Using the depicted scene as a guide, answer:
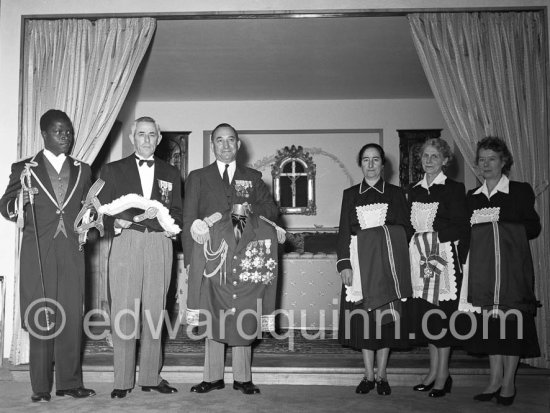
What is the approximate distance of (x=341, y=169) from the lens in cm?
903

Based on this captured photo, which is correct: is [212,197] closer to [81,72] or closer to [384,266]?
[384,266]

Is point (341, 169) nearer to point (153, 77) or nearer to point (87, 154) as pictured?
point (153, 77)

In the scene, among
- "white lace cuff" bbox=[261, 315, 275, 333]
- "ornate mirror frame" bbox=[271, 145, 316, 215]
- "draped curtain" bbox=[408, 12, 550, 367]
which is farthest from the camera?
"ornate mirror frame" bbox=[271, 145, 316, 215]

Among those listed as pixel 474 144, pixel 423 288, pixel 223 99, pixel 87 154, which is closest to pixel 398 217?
pixel 423 288

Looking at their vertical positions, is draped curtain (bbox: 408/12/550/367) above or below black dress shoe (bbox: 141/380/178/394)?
above

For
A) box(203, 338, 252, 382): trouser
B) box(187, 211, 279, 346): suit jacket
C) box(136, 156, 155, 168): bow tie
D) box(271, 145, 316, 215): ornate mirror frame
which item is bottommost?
box(203, 338, 252, 382): trouser

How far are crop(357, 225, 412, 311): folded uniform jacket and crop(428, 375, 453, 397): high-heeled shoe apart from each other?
2.16ft

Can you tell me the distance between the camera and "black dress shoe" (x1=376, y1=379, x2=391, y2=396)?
3.73 metres

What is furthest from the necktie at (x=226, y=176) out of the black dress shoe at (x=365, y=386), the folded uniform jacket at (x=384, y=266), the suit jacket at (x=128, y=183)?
the black dress shoe at (x=365, y=386)

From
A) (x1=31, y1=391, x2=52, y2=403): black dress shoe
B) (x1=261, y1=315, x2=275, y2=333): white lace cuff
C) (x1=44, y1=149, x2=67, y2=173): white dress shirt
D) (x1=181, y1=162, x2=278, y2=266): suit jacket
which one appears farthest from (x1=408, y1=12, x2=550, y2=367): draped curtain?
(x1=31, y1=391, x2=52, y2=403): black dress shoe

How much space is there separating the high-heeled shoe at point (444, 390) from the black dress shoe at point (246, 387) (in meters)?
1.17

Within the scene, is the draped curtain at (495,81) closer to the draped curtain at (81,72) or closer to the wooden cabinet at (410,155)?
the draped curtain at (81,72)

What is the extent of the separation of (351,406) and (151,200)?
183 centimetres

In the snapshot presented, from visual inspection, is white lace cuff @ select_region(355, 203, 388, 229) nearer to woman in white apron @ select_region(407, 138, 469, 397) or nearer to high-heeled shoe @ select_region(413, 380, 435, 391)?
woman in white apron @ select_region(407, 138, 469, 397)
